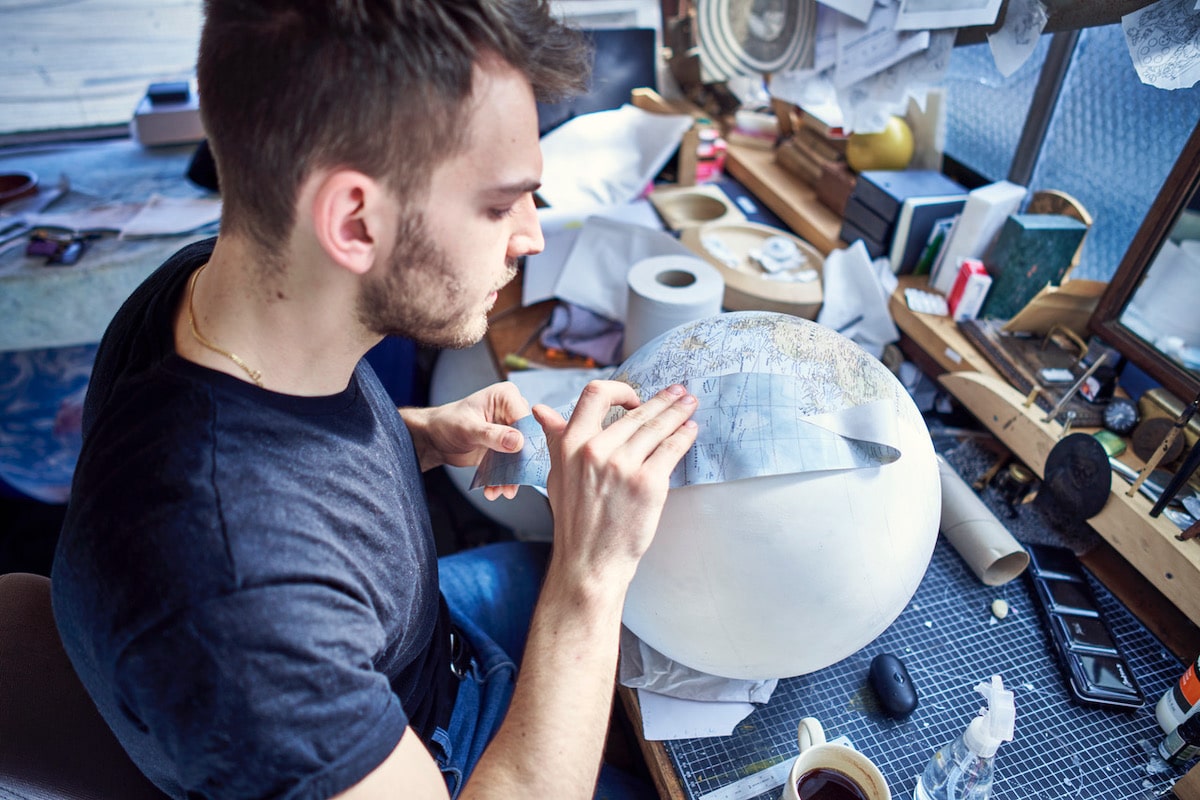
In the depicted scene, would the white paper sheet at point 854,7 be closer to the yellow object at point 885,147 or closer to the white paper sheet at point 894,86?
the white paper sheet at point 894,86

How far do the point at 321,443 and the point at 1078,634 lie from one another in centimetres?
99

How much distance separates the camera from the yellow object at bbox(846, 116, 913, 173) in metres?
1.57

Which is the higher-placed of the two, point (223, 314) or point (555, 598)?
point (223, 314)

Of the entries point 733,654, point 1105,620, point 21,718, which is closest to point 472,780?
point 733,654

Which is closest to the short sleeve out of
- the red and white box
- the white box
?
the red and white box

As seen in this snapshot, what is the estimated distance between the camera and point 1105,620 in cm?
97

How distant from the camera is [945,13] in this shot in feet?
3.78

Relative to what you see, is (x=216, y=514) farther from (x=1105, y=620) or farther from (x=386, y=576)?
(x=1105, y=620)

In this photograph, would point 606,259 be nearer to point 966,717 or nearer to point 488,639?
point 488,639

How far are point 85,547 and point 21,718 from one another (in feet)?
0.90

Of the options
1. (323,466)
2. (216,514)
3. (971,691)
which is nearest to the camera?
(216,514)

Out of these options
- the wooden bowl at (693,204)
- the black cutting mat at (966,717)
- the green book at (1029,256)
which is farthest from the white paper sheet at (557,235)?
the black cutting mat at (966,717)

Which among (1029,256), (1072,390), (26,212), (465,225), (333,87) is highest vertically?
(333,87)

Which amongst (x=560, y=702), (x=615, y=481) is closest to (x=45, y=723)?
(x=560, y=702)
